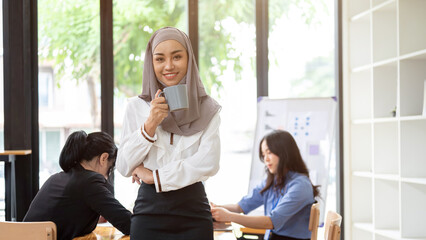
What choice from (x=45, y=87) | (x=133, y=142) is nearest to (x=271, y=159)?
(x=133, y=142)

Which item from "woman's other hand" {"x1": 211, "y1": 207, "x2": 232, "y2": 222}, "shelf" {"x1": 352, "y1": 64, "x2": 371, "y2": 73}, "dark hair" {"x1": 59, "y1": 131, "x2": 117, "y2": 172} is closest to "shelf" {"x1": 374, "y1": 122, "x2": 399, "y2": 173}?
"shelf" {"x1": 352, "y1": 64, "x2": 371, "y2": 73}

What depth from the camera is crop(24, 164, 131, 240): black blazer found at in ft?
8.16

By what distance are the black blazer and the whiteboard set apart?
1727 millimetres

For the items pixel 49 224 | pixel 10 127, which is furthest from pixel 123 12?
pixel 49 224

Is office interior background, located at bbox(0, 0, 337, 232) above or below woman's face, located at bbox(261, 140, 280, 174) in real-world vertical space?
above

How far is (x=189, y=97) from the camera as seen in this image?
1.67 m

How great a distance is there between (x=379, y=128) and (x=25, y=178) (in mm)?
2685

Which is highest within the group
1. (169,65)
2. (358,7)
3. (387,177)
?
(358,7)

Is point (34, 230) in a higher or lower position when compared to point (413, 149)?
lower

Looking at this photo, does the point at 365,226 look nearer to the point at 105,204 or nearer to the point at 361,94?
the point at 361,94

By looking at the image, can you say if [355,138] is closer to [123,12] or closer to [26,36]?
[123,12]

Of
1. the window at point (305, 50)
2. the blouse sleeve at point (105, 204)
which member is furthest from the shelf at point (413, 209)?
the blouse sleeve at point (105, 204)

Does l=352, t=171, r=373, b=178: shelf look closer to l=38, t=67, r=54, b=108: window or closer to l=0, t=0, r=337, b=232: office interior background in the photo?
l=0, t=0, r=337, b=232: office interior background

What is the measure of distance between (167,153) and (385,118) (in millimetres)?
2404
